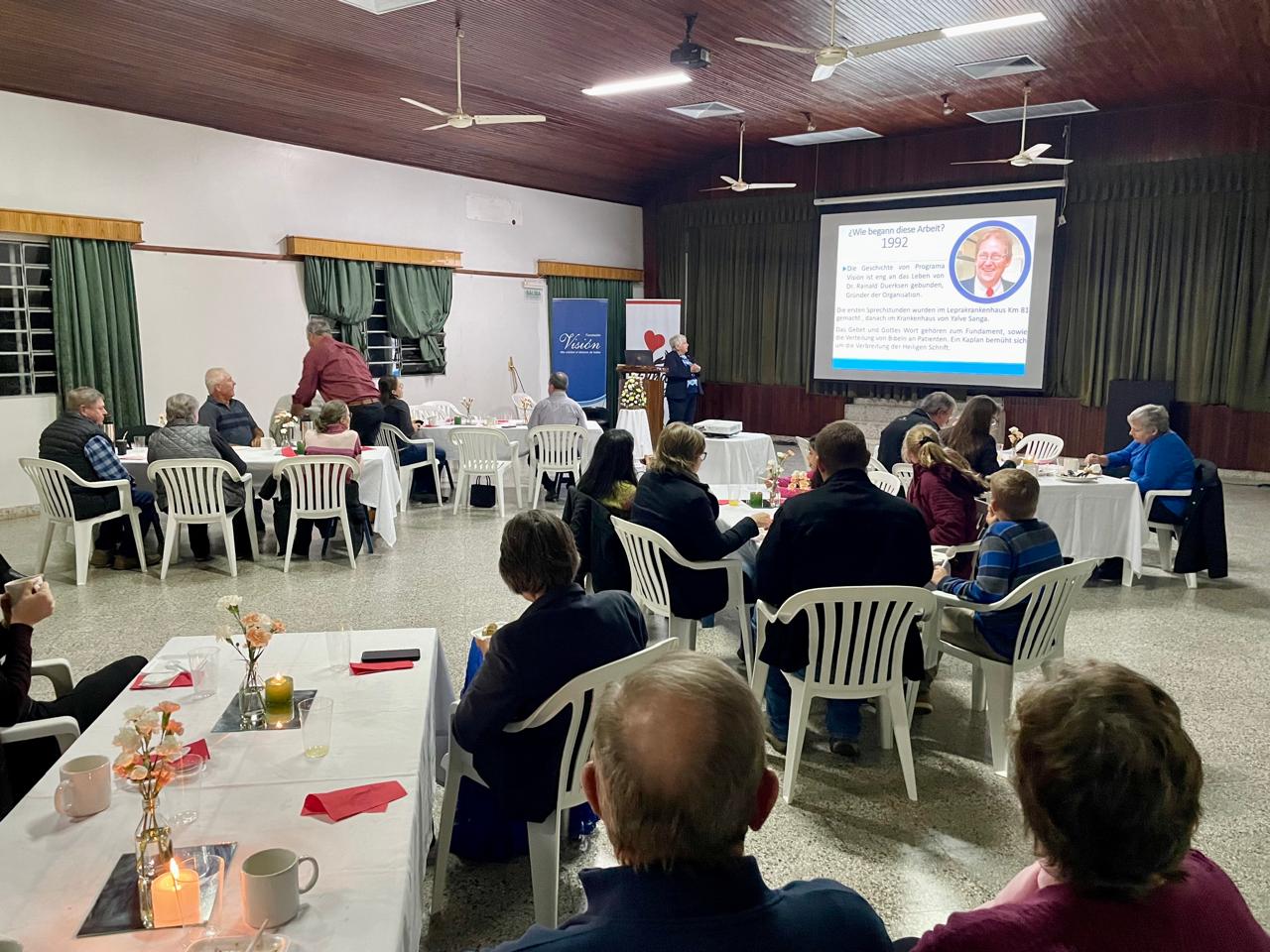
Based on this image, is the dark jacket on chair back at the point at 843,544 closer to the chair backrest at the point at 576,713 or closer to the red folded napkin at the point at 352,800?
the chair backrest at the point at 576,713

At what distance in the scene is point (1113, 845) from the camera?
105 cm

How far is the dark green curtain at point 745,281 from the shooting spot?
12188 millimetres

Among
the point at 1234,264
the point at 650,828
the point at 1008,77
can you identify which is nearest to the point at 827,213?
the point at 1008,77

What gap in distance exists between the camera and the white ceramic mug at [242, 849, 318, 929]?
133cm

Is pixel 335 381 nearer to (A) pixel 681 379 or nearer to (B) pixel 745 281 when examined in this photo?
(A) pixel 681 379

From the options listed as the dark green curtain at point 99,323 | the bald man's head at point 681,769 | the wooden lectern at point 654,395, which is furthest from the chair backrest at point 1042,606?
the dark green curtain at point 99,323

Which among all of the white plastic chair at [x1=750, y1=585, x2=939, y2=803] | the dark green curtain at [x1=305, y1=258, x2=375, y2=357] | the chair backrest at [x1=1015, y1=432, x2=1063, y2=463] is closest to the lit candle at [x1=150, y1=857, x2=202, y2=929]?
the white plastic chair at [x1=750, y1=585, x2=939, y2=803]

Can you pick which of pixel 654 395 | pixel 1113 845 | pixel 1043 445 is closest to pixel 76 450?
pixel 1113 845

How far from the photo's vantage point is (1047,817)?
1093mm

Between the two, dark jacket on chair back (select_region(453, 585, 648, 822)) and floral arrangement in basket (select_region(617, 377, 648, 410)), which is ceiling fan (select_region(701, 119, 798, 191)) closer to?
floral arrangement in basket (select_region(617, 377, 648, 410))

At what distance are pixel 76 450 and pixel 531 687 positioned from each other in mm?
4597

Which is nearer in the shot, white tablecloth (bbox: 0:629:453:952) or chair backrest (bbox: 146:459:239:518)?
white tablecloth (bbox: 0:629:453:952)

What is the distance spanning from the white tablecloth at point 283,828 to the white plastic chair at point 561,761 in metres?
0.23

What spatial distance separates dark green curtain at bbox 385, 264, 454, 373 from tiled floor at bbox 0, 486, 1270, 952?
3.81 m
